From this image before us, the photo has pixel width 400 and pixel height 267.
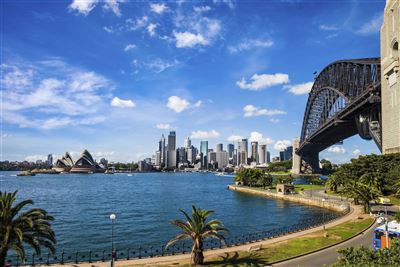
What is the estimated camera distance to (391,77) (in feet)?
277

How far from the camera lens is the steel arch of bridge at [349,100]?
105 m

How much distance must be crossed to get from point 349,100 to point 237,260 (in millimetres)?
121290

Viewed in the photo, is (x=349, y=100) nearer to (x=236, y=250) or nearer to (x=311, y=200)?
(x=311, y=200)

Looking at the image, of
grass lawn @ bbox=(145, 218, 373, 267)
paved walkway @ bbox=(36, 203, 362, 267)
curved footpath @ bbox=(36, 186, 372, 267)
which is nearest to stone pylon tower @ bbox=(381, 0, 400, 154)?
grass lawn @ bbox=(145, 218, 373, 267)

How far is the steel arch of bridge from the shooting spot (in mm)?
105312

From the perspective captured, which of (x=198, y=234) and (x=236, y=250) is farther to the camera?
(x=236, y=250)

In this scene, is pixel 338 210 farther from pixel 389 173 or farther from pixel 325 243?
pixel 325 243

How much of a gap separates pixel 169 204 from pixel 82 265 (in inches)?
2533

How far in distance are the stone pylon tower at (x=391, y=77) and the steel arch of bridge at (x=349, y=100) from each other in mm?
11073

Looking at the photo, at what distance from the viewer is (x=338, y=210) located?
70188 millimetres

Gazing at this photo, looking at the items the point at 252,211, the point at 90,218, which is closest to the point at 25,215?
the point at 90,218

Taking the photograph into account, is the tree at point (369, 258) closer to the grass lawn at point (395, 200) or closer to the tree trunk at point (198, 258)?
the tree trunk at point (198, 258)

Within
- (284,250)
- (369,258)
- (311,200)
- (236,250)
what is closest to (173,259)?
(236,250)

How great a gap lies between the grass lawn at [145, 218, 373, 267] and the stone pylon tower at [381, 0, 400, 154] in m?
45.8
